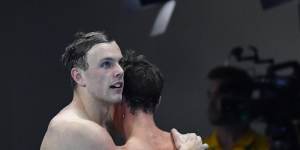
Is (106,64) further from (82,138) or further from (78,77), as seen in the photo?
(82,138)

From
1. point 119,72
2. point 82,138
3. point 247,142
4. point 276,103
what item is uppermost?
point 119,72

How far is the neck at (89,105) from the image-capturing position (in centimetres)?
139

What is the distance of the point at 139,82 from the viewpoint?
148 centimetres

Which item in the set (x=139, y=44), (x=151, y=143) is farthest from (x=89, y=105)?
(x=139, y=44)

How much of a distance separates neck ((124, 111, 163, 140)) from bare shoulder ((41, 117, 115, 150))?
17 centimetres

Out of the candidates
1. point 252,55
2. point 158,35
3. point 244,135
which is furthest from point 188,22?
point 244,135

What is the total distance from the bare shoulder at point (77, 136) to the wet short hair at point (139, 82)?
0.17 metres

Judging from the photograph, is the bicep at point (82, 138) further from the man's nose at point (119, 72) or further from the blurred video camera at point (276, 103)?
the blurred video camera at point (276, 103)

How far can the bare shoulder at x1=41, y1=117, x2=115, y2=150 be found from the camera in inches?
51.5

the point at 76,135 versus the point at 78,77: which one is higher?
the point at 78,77

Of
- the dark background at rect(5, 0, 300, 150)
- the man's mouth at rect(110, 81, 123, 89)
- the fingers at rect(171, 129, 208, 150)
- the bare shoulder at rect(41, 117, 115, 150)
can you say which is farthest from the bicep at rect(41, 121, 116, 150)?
the dark background at rect(5, 0, 300, 150)

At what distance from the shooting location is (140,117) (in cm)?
151

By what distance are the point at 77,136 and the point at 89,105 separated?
10 cm

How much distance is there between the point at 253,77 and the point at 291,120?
0.56 feet
